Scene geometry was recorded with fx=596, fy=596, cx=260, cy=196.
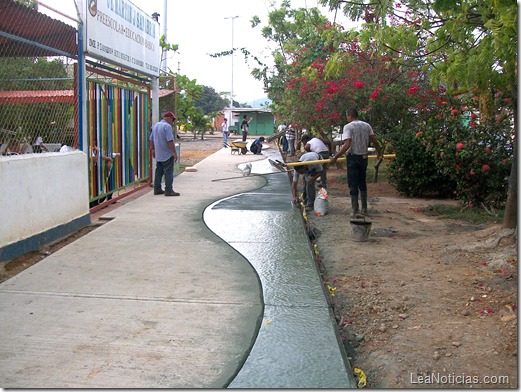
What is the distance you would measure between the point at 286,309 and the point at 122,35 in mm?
7237

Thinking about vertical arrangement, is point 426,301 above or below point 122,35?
below

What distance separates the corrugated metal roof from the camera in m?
6.63

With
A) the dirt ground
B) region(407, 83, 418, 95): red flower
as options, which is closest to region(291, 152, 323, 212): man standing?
the dirt ground

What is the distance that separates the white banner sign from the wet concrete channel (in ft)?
10.1

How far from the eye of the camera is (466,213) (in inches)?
397

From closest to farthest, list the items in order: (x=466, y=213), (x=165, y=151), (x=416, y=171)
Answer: (x=466, y=213)
(x=165, y=151)
(x=416, y=171)

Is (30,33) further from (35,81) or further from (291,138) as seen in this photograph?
(291,138)

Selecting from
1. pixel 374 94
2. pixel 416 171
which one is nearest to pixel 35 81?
pixel 374 94

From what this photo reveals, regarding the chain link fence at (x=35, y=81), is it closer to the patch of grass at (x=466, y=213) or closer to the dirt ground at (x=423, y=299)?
the dirt ground at (x=423, y=299)

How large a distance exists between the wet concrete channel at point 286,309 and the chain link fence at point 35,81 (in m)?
2.51

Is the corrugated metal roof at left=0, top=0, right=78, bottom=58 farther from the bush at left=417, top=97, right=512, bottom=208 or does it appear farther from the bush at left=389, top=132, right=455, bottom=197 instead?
the bush at left=389, top=132, right=455, bottom=197

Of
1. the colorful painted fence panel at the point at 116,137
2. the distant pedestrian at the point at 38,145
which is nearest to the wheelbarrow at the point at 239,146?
the colorful painted fence panel at the point at 116,137

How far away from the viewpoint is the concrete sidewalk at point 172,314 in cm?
371

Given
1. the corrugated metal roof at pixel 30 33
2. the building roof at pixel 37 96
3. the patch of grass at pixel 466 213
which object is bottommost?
the patch of grass at pixel 466 213
